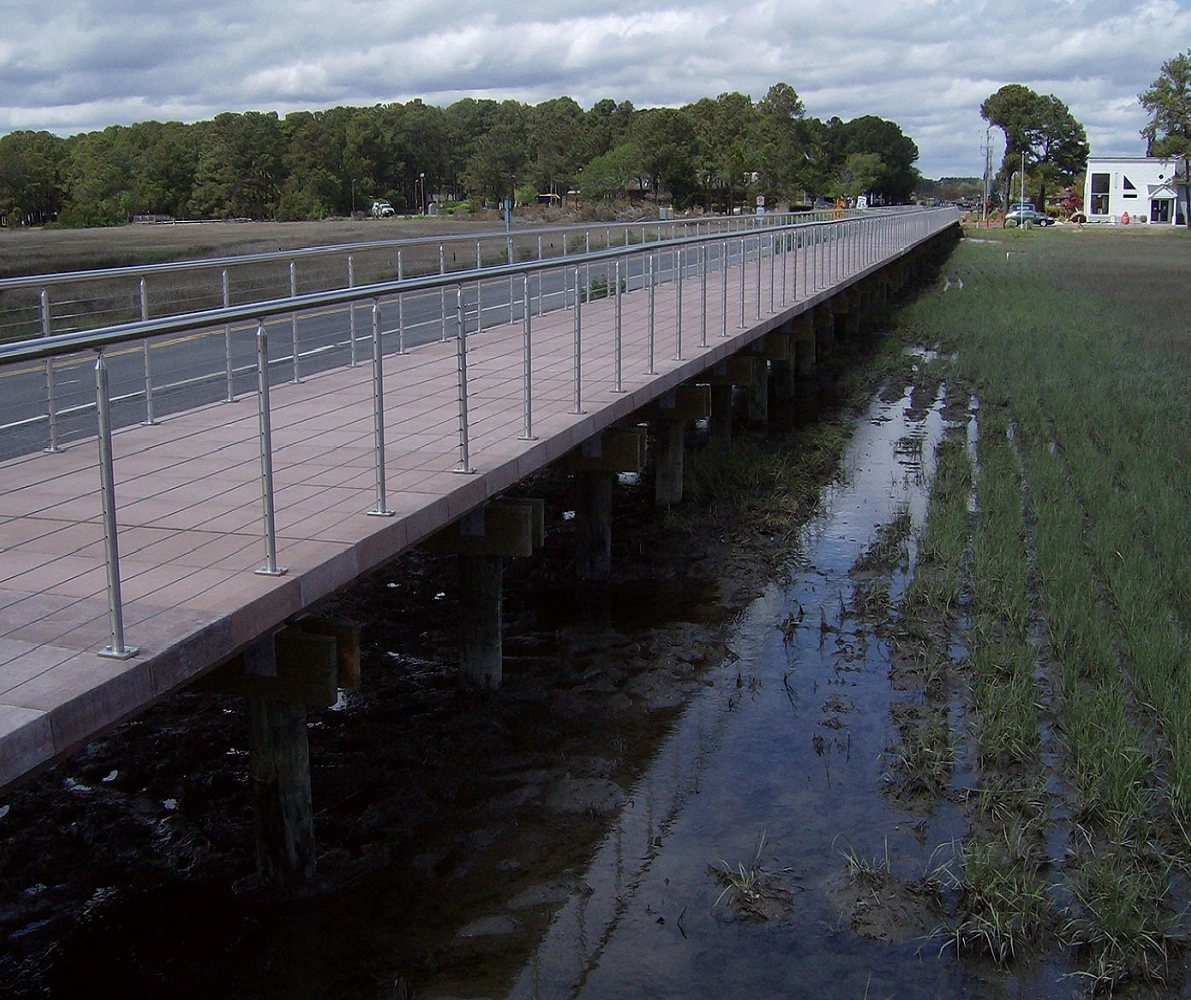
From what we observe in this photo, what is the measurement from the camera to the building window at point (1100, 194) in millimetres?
128875

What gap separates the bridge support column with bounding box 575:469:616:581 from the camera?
11.7 m

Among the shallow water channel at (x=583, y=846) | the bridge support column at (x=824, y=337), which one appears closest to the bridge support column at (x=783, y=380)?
the bridge support column at (x=824, y=337)

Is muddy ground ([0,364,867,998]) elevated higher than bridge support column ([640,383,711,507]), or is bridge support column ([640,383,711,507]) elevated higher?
bridge support column ([640,383,711,507])

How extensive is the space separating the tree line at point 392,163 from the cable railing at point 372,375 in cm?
6911

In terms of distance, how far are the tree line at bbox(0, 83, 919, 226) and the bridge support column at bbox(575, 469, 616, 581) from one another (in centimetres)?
7324

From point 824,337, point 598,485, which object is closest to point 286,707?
point 598,485

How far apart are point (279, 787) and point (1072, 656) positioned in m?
5.21

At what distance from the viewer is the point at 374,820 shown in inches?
286

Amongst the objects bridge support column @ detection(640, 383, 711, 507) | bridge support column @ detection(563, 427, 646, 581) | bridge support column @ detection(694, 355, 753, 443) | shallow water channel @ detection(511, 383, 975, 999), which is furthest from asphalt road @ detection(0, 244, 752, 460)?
shallow water channel @ detection(511, 383, 975, 999)

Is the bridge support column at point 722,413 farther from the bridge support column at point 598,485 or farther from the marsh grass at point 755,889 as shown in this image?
the marsh grass at point 755,889

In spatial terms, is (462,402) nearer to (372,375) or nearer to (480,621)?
(480,621)

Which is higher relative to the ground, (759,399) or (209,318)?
(209,318)

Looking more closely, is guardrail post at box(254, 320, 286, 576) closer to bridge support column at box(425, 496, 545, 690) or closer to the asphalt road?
the asphalt road

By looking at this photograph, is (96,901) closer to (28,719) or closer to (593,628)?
(28,719)
